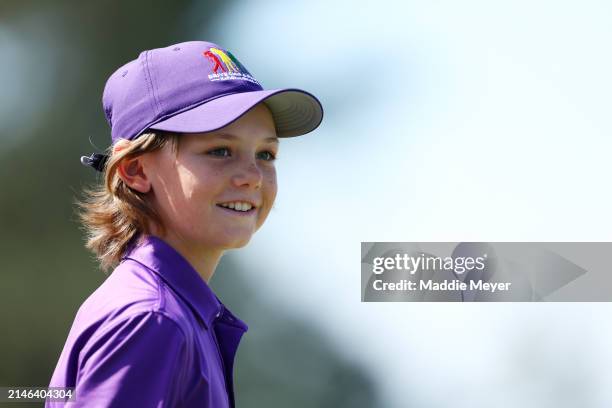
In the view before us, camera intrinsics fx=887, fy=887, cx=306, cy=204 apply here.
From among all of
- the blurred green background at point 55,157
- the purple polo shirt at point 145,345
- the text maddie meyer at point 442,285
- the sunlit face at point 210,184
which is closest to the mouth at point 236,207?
the sunlit face at point 210,184

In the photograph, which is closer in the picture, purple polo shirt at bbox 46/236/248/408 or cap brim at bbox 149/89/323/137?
purple polo shirt at bbox 46/236/248/408

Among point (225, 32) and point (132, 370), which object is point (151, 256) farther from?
point (225, 32)

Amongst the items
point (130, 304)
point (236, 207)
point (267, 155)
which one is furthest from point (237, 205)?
point (130, 304)

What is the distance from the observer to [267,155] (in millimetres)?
1324

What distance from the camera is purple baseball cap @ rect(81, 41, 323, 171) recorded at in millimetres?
1196

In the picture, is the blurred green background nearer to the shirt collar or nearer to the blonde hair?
the blonde hair

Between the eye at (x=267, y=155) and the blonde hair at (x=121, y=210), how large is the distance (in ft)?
0.47

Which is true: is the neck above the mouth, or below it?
below

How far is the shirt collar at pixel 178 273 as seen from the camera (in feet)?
3.79

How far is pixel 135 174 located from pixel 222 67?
198 mm

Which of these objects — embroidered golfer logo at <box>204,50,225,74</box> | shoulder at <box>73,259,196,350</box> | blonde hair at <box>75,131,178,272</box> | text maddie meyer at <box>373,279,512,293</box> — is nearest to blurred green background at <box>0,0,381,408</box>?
text maddie meyer at <box>373,279,512,293</box>

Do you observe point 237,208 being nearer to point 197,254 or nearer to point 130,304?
point 197,254

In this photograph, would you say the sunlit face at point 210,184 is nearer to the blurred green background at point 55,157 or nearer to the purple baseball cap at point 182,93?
the purple baseball cap at point 182,93

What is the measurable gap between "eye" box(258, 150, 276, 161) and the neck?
153mm
